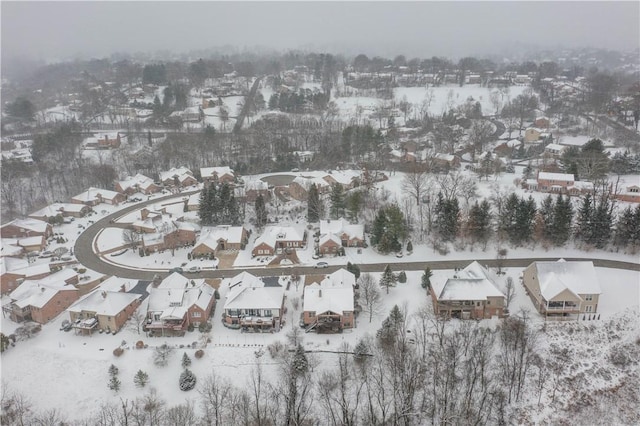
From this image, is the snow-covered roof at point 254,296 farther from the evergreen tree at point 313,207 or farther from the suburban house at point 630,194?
the suburban house at point 630,194

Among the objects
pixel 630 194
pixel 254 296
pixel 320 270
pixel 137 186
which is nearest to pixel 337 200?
pixel 320 270

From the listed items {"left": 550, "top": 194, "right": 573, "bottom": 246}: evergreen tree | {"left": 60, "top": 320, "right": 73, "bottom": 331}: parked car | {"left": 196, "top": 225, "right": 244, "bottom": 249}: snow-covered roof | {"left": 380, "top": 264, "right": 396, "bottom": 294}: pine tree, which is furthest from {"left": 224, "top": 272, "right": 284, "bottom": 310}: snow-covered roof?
{"left": 550, "top": 194, "right": 573, "bottom": 246}: evergreen tree

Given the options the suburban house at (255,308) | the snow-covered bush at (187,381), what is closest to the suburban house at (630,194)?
the suburban house at (255,308)

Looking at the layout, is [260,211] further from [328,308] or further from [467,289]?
[467,289]

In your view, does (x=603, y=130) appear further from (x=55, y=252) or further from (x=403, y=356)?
(x=55, y=252)

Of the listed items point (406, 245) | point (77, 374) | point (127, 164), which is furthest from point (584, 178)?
point (127, 164)

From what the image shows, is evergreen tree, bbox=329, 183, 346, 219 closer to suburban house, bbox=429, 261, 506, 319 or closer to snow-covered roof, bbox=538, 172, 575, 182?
suburban house, bbox=429, 261, 506, 319
